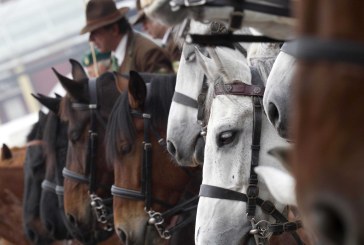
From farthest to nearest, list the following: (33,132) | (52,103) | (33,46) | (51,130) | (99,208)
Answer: (33,46)
(33,132)
(51,130)
(52,103)
(99,208)

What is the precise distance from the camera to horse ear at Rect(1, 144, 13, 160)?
9.82 meters

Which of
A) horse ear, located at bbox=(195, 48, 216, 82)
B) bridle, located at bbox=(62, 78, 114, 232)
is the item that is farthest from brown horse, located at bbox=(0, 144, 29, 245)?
horse ear, located at bbox=(195, 48, 216, 82)

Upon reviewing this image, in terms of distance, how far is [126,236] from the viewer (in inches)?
258

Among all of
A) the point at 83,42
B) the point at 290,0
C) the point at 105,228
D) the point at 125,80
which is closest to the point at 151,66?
the point at 125,80

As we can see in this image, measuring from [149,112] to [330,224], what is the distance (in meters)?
4.75

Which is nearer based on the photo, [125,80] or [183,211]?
[183,211]

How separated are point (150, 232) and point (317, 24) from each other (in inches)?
176

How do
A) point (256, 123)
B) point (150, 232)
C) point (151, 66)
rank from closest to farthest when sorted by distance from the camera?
point (256, 123) < point (150, 232) < point (151, 66)

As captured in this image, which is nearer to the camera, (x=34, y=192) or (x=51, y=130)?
(x=51, y=130)

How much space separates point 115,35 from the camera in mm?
8859

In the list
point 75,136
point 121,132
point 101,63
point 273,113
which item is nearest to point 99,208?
point 75,136

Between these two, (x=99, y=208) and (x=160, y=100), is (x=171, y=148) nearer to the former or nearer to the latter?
(x=160, y=100)

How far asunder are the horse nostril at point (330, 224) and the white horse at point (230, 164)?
8.94ft

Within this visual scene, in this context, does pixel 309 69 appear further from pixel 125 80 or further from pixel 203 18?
pixel 125 80
